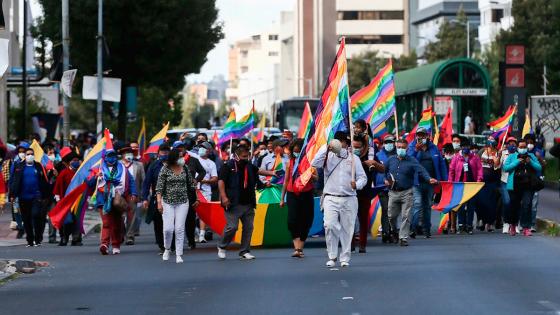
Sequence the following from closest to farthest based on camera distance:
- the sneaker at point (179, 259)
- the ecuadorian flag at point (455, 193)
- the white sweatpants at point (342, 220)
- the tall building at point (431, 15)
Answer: the white sweatpants at point (342, 220)
the sneaker at point (179, 259)
the ecuadorian flag at point (455, 193)
the tall building at point (431, 15)

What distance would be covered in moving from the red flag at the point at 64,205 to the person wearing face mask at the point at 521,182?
7.46 meters

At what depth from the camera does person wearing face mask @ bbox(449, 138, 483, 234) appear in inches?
1045

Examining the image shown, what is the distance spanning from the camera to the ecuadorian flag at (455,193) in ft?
84.5

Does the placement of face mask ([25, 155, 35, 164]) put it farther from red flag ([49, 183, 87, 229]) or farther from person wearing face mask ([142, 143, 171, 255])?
person wearing face mask ([142, 143, 171, 255])

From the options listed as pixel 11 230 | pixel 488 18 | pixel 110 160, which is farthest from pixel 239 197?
pixel 488 18

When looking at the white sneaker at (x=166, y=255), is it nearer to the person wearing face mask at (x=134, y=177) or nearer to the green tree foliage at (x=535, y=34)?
the person wearing face mask at (x=134, y=177)

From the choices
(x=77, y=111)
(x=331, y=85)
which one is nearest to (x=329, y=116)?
(x=331, y=85)

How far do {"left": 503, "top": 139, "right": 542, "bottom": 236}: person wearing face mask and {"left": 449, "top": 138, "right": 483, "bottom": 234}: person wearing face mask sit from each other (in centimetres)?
88

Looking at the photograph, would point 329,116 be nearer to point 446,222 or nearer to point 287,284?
point 287,284

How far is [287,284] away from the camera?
16.8 m

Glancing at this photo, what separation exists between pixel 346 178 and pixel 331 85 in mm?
1680

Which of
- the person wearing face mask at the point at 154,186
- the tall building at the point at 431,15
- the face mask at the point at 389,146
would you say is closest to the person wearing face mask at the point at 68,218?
the person wearing face mask at the point at 154,186

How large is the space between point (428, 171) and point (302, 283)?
862cm

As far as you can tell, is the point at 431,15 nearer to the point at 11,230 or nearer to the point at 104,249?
the point at 11,230
